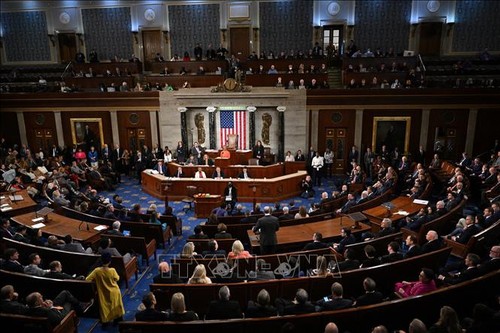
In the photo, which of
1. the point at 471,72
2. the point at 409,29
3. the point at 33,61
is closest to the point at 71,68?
the point at 33,61

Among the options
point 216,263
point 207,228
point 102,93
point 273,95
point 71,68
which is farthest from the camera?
point 71,68

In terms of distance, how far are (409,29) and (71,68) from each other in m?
16.8

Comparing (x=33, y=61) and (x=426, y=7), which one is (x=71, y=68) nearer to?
(x=33, y=61)

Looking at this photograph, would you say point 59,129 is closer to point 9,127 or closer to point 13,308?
point 9,127

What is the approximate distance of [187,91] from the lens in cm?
1741

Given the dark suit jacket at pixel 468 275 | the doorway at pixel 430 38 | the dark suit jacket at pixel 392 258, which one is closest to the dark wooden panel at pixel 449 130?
the doorway at pixel 430 38

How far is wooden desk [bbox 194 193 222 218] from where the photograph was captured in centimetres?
1177

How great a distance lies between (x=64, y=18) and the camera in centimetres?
2119

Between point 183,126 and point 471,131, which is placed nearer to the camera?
point 471,131

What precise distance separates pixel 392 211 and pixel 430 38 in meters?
13.3

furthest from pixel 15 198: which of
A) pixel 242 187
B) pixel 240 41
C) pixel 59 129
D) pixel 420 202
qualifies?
pixel 240 41

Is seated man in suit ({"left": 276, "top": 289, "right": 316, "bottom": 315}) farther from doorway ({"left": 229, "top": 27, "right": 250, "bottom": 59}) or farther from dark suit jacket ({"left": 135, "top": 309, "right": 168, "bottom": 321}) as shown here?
doorway ({"left": 229, "top": 27, "right": 250, "bottom": 59})

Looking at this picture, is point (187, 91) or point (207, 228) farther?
point (187, 91)

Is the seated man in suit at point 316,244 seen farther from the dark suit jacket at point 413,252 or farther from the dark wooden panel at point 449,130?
the dark wooden panel at point 449,130
